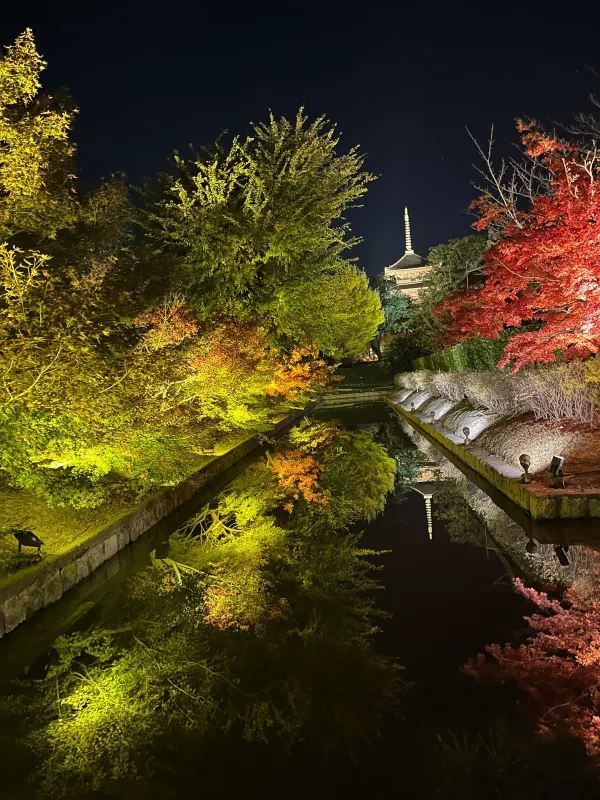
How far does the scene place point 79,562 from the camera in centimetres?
781

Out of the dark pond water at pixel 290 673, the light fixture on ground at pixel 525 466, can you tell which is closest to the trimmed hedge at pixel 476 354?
the light fixture on ground at pixel 525 466

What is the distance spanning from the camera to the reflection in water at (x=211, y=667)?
Result: 4.32 meters

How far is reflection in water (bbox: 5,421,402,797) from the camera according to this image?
4316mm

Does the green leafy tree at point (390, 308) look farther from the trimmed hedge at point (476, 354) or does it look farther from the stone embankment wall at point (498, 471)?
the stone embankment wall at point (498, 471)

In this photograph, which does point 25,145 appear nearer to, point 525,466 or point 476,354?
point 525,466

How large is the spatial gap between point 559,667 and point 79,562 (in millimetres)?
5689

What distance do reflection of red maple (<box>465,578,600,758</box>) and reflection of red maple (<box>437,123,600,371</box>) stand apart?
26.5 feet

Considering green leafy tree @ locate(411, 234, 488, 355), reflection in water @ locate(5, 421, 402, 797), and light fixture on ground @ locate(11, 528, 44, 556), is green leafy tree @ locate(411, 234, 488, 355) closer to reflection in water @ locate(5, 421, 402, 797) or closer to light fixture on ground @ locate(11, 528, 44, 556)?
reflection in water @ locate(5, 421, 402, 797)

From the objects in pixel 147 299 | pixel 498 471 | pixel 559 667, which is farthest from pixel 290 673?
pixel 147 299

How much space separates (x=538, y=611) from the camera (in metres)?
6.02

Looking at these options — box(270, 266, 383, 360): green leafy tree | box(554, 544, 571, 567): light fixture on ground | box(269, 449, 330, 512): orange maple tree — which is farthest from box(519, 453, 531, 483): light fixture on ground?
box(270, 266, 383, 360): green leafy tree

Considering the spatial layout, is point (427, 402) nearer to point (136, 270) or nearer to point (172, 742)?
point (136, 270)

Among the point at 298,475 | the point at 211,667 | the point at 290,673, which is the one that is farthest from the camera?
the point at 298,475

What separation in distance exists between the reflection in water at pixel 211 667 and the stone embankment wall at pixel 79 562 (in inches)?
24.8
